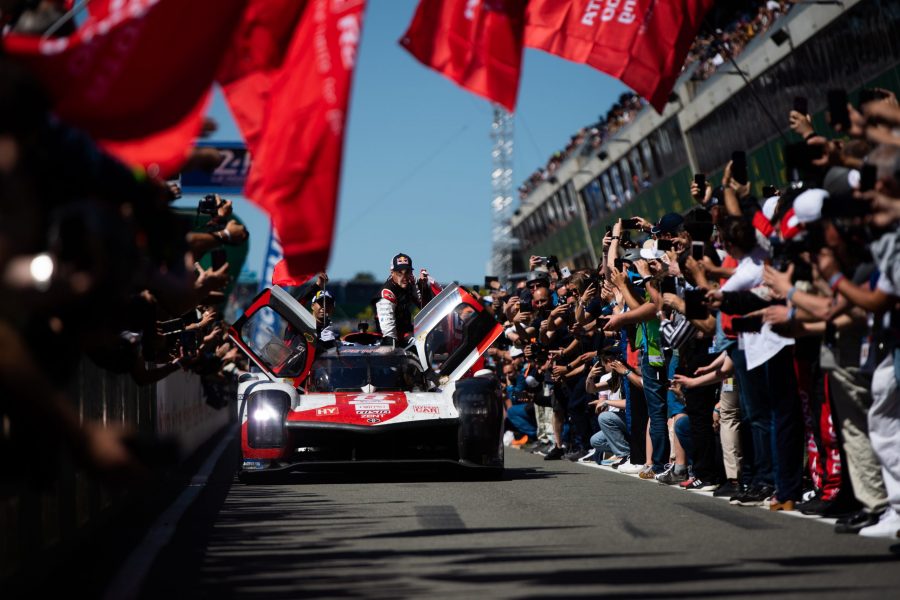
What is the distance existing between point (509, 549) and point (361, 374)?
729 centimetres

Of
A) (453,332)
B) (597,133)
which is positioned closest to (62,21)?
(453,332)

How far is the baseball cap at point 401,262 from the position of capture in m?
17.7

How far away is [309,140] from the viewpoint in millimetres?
8109

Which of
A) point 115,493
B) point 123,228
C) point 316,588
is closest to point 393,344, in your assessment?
point 115,493

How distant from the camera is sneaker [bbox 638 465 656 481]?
15022 millimetres

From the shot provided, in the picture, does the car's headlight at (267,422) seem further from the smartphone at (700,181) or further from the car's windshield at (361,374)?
the smartphone at (700,181)

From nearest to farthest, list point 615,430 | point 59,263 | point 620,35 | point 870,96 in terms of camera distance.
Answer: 1. point 59,263
2. point 870,96
3. point 620,35
4. point 615,430

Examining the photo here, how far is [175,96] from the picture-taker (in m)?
6.93

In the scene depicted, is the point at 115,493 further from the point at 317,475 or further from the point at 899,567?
the point at 899,567

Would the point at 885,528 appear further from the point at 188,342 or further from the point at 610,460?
the point at 610,460

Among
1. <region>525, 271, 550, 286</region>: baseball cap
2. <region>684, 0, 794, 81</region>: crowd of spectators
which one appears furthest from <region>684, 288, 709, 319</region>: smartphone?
<region>684, 0, 794, 81</region>: crowd of spectators

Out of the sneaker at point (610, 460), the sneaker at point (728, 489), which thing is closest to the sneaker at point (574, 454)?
the sneaker at point (610, 460)

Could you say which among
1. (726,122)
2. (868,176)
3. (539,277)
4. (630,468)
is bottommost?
(630,468)

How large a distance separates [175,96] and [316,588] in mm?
2321
